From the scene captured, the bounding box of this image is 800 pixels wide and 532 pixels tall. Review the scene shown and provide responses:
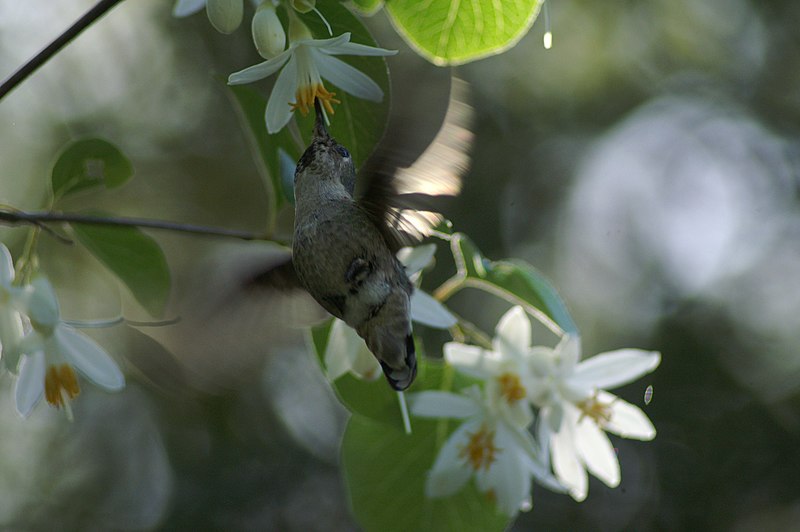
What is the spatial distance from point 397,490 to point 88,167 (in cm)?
67

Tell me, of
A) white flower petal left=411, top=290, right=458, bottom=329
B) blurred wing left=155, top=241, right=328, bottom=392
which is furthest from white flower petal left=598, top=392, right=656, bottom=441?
blurred wing left=155, top=241, right=328, bottom=392

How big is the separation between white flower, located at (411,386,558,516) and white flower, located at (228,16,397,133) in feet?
1.56

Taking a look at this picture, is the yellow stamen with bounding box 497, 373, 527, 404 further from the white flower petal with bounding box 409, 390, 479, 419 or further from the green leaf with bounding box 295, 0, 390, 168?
the green leaf with bounding box 295, 0, 390, 168

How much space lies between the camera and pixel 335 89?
1170 mm

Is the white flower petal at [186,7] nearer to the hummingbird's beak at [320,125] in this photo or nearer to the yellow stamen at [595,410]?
the hummingbird's beak at [320,125]

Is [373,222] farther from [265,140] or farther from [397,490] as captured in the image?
[397,490]

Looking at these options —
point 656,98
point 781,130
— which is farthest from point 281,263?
point 781,130

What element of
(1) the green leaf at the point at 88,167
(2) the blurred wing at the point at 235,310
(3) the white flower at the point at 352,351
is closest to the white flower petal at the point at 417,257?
(3) the white flower at the point at 352,351

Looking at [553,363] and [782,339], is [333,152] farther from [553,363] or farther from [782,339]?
[782,339]

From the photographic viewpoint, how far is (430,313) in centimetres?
132

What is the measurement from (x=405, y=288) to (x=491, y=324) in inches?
155

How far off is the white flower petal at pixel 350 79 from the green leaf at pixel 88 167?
0.43 metres

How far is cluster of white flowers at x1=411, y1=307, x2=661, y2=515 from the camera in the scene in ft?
4.50

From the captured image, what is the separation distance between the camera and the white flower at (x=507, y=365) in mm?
1369
